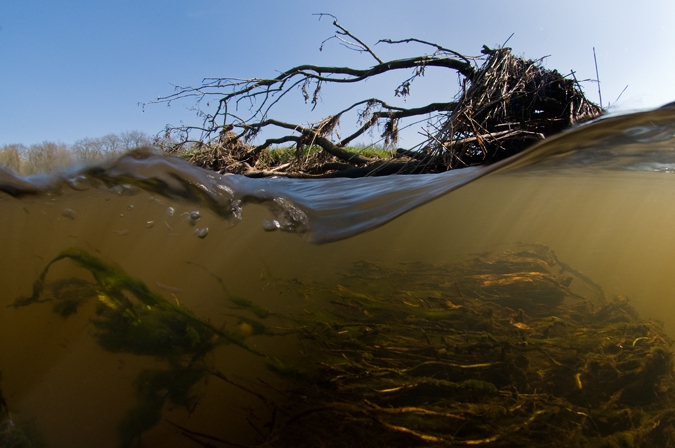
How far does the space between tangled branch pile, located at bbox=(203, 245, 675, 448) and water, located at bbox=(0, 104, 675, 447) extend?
0.31 metres

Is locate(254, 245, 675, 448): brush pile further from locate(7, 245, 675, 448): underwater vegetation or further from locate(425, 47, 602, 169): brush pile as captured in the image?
locate(425, 47, 602, 169): brush pile

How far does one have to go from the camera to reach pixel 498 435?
2.40 m

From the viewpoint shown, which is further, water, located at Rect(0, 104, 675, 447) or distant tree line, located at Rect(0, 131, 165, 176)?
distant tree line, located at Rect(0, 131, 165, 176)

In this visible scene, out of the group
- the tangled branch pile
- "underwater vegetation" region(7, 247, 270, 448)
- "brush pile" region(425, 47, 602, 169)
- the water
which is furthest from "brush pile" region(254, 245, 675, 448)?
"brush pile" region(425, 47, 602, 169)

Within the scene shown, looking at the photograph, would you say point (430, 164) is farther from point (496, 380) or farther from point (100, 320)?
point (100, 320)

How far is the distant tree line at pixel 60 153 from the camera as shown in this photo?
3.36m

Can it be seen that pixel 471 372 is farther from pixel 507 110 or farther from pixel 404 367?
pixel 507 110

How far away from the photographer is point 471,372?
2.72 m

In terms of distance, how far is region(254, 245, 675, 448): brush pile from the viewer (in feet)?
7.83

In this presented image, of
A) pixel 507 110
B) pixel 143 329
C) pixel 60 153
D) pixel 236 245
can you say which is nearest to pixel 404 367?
pixel 143 329

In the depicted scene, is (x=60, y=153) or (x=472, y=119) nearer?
(x=60, y=153)

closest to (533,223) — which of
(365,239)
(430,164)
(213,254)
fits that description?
(430,164)

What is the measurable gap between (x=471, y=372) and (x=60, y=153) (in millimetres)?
3696

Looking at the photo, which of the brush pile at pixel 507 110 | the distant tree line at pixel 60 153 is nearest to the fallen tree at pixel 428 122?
the brush pile at pixel 507 110
